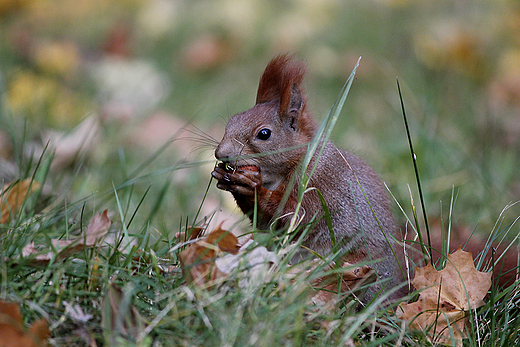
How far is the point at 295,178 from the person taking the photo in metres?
1.88

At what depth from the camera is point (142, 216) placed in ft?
8.85

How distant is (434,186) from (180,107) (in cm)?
193

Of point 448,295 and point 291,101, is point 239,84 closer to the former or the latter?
point 291,101

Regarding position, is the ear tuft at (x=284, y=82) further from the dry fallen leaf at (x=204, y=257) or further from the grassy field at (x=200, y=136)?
the dry fallen leaf at (x=204, y=257)

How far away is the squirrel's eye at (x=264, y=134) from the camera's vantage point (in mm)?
2039

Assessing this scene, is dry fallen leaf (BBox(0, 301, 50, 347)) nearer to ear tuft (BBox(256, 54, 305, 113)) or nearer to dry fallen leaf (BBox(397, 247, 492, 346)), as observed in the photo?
dry fallen leaf (BBox(397, 247, 492, 346))

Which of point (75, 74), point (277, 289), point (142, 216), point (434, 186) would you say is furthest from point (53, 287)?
point (75, 74)

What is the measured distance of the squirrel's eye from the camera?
204 centimetres

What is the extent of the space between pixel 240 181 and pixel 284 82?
420mm

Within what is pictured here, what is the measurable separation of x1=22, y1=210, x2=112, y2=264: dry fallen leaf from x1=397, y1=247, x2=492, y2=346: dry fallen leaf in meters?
0.90

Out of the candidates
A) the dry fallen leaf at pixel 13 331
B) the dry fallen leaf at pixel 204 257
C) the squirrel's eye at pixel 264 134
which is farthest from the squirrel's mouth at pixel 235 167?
the dry fallen leaf at pixel 13 331

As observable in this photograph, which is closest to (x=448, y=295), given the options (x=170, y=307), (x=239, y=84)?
(x=170, y=307)

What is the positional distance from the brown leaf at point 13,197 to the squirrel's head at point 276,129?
67 centimetres

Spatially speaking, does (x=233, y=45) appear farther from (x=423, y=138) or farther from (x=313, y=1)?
(x=423, y=138)
